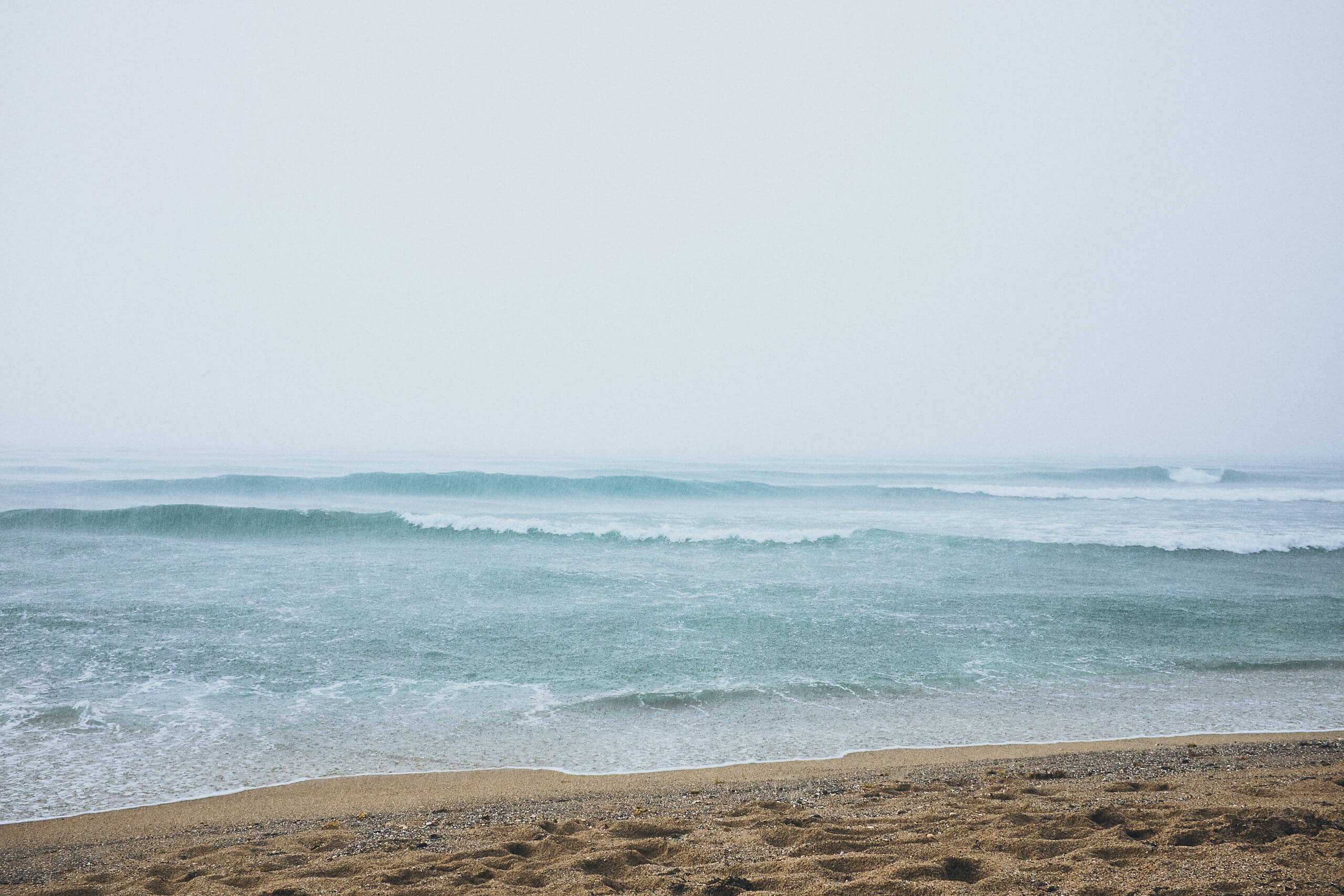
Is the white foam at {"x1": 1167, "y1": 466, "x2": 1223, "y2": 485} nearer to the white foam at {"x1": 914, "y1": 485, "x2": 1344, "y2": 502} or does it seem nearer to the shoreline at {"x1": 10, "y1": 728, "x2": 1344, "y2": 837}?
the white foam at {"x1": 914, "y1": 485, "x2": 1344, "y2": 502}

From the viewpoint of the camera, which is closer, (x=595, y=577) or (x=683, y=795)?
(x=683, y=795)

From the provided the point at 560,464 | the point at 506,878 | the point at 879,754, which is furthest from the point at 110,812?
the point at 560,464

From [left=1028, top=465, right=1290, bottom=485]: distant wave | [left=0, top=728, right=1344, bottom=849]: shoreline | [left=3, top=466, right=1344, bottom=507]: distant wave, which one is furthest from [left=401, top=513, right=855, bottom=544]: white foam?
Answer: [left=1028, top=465, right=1290, bottom=485]: distant wave

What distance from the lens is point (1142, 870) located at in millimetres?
2754

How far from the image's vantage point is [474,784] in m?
4.63

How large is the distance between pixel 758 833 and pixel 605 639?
4.93 meters

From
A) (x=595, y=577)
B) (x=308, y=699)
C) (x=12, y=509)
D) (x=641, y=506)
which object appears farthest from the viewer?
(x=641, y=506)

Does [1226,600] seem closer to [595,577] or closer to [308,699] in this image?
[595,577]

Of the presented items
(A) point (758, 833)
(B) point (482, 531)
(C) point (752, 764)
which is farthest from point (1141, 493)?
(A) point (758, 833)

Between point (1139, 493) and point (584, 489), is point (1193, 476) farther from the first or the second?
point (584, 489)

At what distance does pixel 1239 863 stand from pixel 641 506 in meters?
19.8

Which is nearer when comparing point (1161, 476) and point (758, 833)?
point (758, 833)

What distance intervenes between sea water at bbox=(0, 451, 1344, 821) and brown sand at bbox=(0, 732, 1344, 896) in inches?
17.8

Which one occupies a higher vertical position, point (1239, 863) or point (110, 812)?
point (1239, 863)
